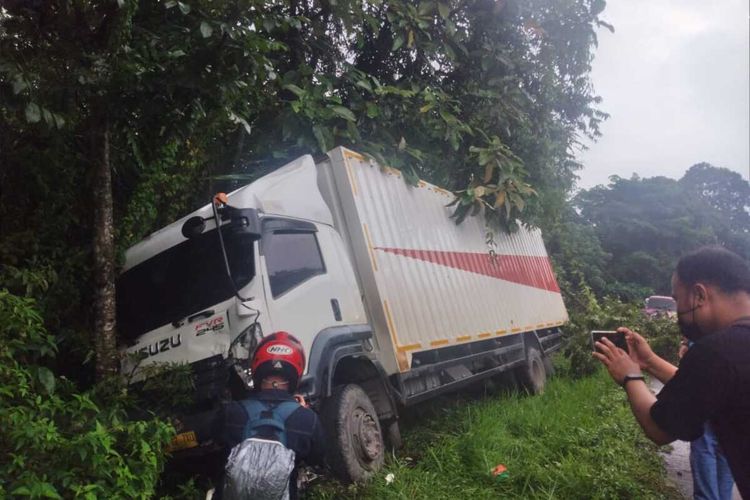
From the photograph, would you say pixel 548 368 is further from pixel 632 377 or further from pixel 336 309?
pixel 632 377

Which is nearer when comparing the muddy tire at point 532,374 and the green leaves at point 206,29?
the green leaves at point 206,29

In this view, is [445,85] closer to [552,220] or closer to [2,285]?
[552,220]

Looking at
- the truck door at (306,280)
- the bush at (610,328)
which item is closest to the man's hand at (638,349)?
the truck door at (306,280)

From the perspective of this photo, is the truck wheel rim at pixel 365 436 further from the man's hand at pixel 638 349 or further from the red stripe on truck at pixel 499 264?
the man's hand at pixel 638 349

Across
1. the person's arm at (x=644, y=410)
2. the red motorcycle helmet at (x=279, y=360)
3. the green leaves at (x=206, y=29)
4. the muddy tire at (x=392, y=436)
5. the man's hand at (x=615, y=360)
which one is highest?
the green leaves at (x=206, y=29)

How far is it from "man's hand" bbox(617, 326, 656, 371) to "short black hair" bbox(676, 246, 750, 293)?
33 centimetres

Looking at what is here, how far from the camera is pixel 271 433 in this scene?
244 cm

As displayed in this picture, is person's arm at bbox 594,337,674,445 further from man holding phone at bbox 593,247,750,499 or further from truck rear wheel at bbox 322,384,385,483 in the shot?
truck rear wheel at bbox 322,384,385,483

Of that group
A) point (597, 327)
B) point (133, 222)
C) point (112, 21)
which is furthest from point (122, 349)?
point (597, 327)

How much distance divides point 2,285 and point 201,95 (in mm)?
1902

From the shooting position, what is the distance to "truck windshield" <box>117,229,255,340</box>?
4.08 metres

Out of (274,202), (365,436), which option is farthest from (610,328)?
(274,202)

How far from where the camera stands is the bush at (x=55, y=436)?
9.22ft

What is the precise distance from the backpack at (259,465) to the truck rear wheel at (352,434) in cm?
169
